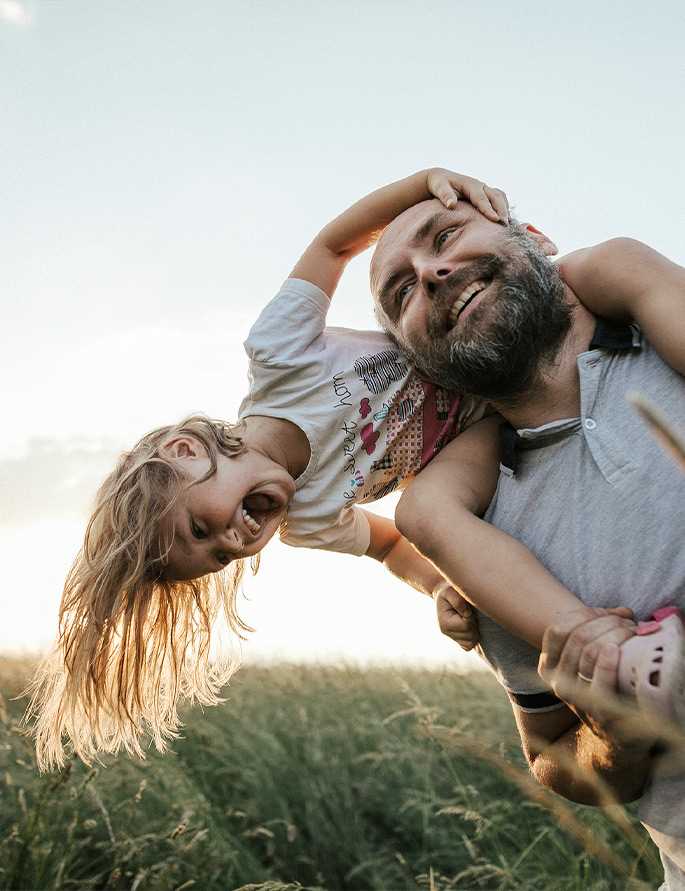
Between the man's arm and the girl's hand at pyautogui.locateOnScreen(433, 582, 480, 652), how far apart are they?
0.75 ft

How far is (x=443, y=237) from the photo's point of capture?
2549 mm

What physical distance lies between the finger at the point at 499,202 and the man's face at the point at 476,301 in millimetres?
61

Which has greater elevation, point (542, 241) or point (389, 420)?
point (542, 241)

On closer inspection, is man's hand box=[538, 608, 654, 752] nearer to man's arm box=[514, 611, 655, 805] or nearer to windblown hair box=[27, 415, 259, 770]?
man's arm box=[514, 611, 655, 805]

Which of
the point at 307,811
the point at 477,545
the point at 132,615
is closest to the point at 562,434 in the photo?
the point at 477,545

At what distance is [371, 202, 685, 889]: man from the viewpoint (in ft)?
6.73

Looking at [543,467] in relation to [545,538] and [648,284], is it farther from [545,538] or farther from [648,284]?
[648,284]

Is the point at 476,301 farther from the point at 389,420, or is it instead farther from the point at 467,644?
the point at 467,644

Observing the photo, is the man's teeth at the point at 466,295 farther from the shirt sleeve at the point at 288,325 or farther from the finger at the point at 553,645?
the finger at the point at 553,645

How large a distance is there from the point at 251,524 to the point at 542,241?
1.22 meters

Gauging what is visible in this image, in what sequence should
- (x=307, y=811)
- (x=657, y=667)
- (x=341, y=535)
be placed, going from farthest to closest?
(x=307, y=811)
(x=341, y=535)
(x=657, y=667)

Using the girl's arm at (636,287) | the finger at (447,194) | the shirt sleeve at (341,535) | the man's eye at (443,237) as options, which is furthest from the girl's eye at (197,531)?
the girl's arm at (636,287)

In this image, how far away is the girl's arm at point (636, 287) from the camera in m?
2.10

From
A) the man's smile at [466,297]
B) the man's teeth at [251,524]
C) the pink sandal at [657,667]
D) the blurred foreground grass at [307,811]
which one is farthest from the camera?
the blurred foreground grass at [307,811]
